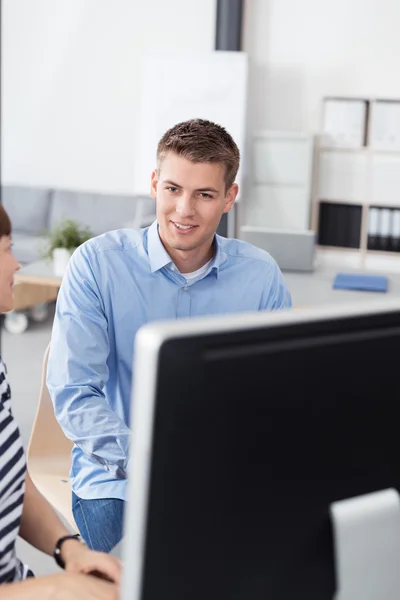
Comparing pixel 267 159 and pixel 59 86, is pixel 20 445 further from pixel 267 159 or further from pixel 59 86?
pixel 59 86

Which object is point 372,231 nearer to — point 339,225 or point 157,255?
point 339,225

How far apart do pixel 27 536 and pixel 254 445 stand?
0.74 metres

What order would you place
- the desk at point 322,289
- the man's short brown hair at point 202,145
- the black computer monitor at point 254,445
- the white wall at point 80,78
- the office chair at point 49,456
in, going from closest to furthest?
the black computer monitor at point 254,445 → the man's short brown hair at point 202,145 → the office chair at point 49,456 → the desk at point 322,289 → the white wall at point 80,78

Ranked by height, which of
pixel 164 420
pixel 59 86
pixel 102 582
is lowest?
pixel 102 582

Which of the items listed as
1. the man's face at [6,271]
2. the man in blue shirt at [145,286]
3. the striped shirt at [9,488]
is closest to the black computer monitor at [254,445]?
the striped shirt at [9,488]

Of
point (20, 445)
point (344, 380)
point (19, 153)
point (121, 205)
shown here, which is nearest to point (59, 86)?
point (19, 153)

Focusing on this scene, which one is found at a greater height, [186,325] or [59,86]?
[59,86]

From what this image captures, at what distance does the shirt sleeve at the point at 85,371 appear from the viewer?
165 cm

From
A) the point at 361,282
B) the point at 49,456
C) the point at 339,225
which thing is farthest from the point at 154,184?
the point at 339,225

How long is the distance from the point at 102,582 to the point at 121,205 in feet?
20.5

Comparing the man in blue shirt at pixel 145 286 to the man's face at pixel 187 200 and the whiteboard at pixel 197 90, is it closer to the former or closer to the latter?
the man's face at pixel 187 200

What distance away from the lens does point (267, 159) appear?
706 centimetres

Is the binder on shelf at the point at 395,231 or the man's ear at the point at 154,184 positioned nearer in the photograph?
the man's ear at the point at 154,184

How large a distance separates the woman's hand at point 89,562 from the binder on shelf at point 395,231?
19.0ft
